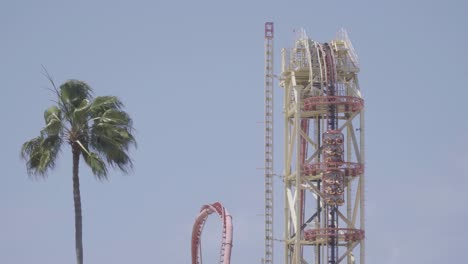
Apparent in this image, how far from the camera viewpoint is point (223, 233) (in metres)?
112

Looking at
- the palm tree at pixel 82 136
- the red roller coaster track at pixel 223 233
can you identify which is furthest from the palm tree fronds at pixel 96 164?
the red roller coaster track at pixel 223 233

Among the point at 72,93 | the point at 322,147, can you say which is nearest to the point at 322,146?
the point at 322,147

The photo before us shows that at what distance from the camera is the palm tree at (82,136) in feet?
199

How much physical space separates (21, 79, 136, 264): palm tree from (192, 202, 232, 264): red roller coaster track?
160 feet

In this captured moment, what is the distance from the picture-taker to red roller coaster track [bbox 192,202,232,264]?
109812mm

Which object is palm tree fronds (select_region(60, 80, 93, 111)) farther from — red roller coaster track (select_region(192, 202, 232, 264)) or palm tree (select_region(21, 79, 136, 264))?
red roller coaster track (select_region(192, 202, 232, 264))

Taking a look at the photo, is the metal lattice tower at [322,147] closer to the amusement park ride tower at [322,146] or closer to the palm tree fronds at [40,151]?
the amusement park ride tower at [322,146]

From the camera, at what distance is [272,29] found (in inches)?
5007

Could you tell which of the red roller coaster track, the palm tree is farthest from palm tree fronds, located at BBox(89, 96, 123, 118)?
the red roller coaster track

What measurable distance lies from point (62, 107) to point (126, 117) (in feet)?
10.1

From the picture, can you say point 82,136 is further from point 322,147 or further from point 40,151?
point 322,147

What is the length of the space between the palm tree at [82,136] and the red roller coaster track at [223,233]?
48.9m

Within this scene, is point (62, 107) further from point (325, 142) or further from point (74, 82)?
point (325, 142)

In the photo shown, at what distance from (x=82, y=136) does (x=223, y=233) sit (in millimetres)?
51631
